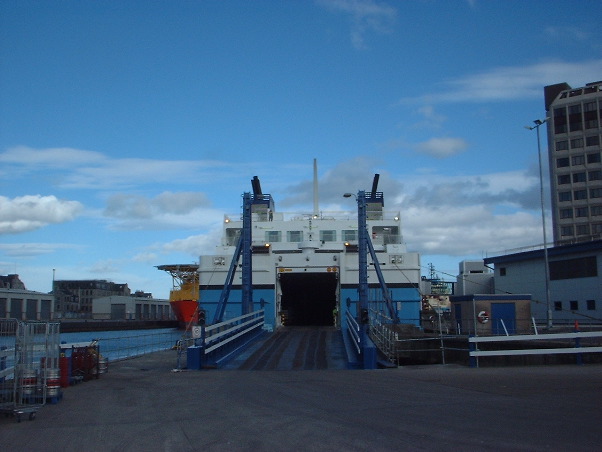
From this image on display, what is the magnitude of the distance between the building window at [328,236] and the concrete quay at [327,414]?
22.6m

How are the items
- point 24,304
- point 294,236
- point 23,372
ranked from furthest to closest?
point 24,304 < point 294,236 < point 23,372

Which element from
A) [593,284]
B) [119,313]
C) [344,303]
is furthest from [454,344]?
[119,313]

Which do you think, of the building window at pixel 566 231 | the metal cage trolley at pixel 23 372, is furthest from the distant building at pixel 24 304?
the building window at pixel 566 231

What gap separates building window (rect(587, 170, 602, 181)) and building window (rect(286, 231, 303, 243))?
4518 centimetres

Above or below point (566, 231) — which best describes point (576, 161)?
above

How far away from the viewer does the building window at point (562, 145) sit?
69500mm

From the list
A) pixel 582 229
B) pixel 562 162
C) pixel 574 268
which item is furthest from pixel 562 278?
pixel 562 162

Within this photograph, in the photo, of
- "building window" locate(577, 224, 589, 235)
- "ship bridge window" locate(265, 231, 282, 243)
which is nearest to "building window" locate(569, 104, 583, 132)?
"building window" locate(577, 224, 589, 235)

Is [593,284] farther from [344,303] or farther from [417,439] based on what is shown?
[417,439]

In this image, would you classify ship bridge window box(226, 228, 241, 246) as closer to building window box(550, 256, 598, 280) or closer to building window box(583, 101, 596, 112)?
building window box(550, 256, 598, 280)

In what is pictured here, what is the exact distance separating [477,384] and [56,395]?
8827mm

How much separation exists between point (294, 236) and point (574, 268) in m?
16.9

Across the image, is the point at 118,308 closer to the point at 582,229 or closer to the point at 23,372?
the point at 582,229

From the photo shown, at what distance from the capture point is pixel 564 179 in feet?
227
